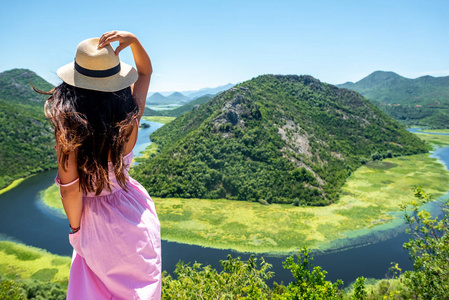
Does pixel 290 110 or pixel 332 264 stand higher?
pixel 290 110

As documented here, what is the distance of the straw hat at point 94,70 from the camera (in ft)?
5.73

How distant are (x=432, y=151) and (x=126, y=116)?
74952 mm

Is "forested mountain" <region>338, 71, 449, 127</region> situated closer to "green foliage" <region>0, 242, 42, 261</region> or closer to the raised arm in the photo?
"green foliage" <region>0, 242, 42, 261</region>

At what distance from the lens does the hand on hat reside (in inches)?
72.6

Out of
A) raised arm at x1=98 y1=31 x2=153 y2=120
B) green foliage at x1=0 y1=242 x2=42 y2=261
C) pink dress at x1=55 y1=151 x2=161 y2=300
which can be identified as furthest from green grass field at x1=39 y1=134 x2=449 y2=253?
raised arm at x1=98 y1=31 x2=153 y2=120

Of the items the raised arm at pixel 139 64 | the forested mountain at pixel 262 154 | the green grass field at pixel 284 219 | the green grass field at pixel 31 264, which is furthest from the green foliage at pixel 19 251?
the raised arm at pixel 139 64

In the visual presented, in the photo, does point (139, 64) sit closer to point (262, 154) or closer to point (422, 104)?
point (262, 154)

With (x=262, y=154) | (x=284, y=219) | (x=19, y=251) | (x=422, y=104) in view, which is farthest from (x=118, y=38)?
(x=422, y=104)

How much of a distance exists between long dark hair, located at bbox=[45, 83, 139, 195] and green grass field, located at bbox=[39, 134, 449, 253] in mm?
23339

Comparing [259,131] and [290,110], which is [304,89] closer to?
[290,110]

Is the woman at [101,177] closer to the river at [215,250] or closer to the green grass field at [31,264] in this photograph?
the river at [215,250]

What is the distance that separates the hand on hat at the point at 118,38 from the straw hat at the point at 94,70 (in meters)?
0.04

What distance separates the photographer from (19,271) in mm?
20969

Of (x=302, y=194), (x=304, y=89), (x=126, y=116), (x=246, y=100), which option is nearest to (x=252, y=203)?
(x=302, y=194)
